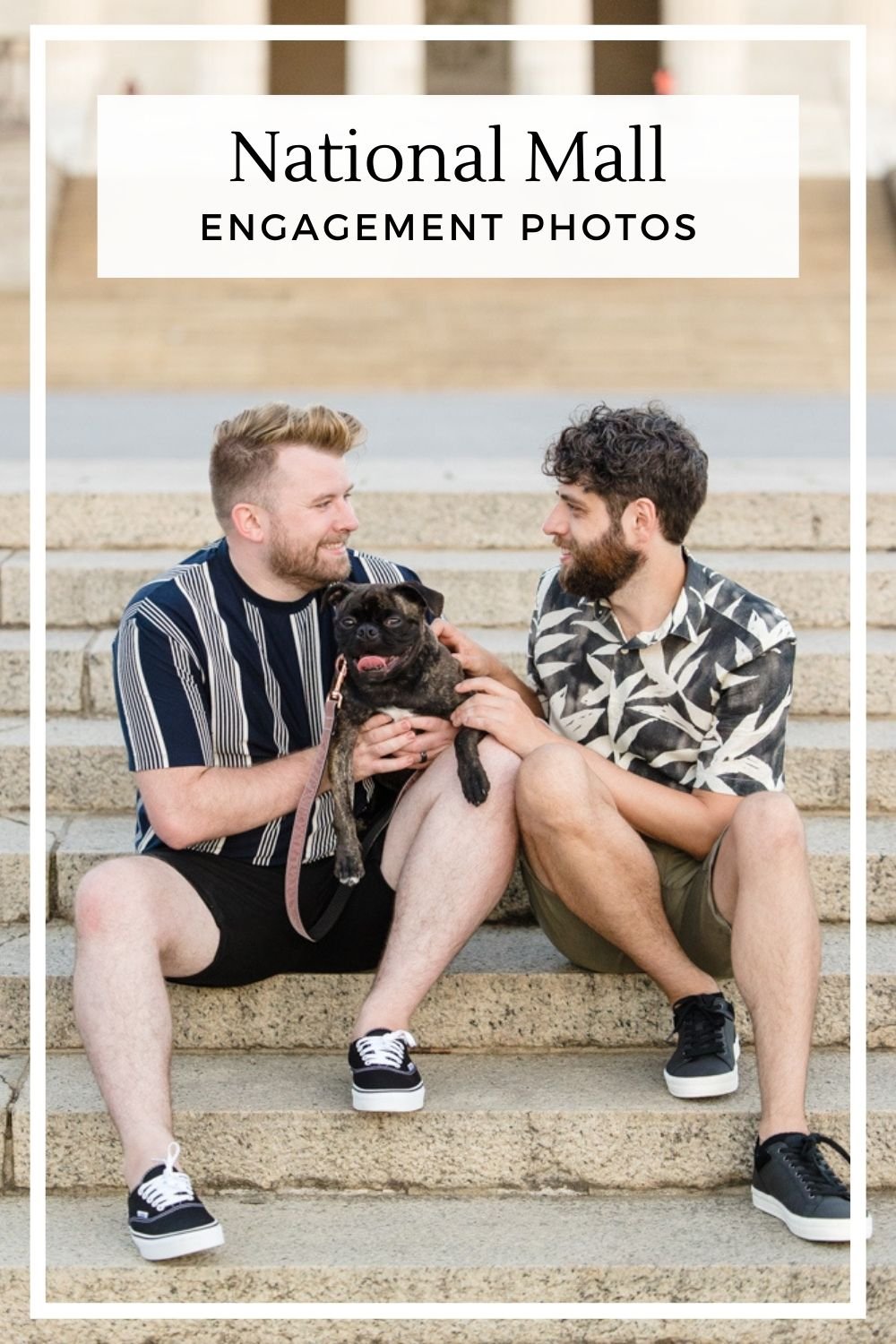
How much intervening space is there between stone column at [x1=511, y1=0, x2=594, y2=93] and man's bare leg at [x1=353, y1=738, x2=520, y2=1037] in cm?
2529

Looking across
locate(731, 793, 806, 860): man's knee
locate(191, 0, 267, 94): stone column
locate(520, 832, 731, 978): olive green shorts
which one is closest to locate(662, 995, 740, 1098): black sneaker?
locate(520, 832, 731, 978): olive green shorts

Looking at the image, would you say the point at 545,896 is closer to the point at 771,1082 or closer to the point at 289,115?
the point at 771,1082

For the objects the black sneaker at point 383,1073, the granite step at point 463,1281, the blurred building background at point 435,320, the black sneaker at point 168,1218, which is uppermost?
the blurred building background at point 435,320

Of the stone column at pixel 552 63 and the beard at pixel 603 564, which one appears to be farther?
the stone column at pixel 552 63

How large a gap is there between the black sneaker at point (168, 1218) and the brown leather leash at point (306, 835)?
23.8 inches

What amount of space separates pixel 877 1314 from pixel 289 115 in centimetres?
287

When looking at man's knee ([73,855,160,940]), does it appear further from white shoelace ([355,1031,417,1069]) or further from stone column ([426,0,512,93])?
stone column ([426,0,512,93])

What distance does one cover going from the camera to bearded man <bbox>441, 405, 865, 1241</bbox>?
339cm

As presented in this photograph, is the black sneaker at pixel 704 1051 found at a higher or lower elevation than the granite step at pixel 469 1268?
higher

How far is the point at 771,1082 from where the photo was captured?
3.41 m

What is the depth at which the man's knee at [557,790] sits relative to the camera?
3447mm

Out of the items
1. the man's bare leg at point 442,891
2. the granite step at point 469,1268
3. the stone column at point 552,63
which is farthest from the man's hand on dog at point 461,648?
the stone column at point 552,63

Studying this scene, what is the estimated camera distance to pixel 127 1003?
3348 mm

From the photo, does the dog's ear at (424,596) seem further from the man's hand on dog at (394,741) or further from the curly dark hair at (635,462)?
the curly dark hair at (635,462)
